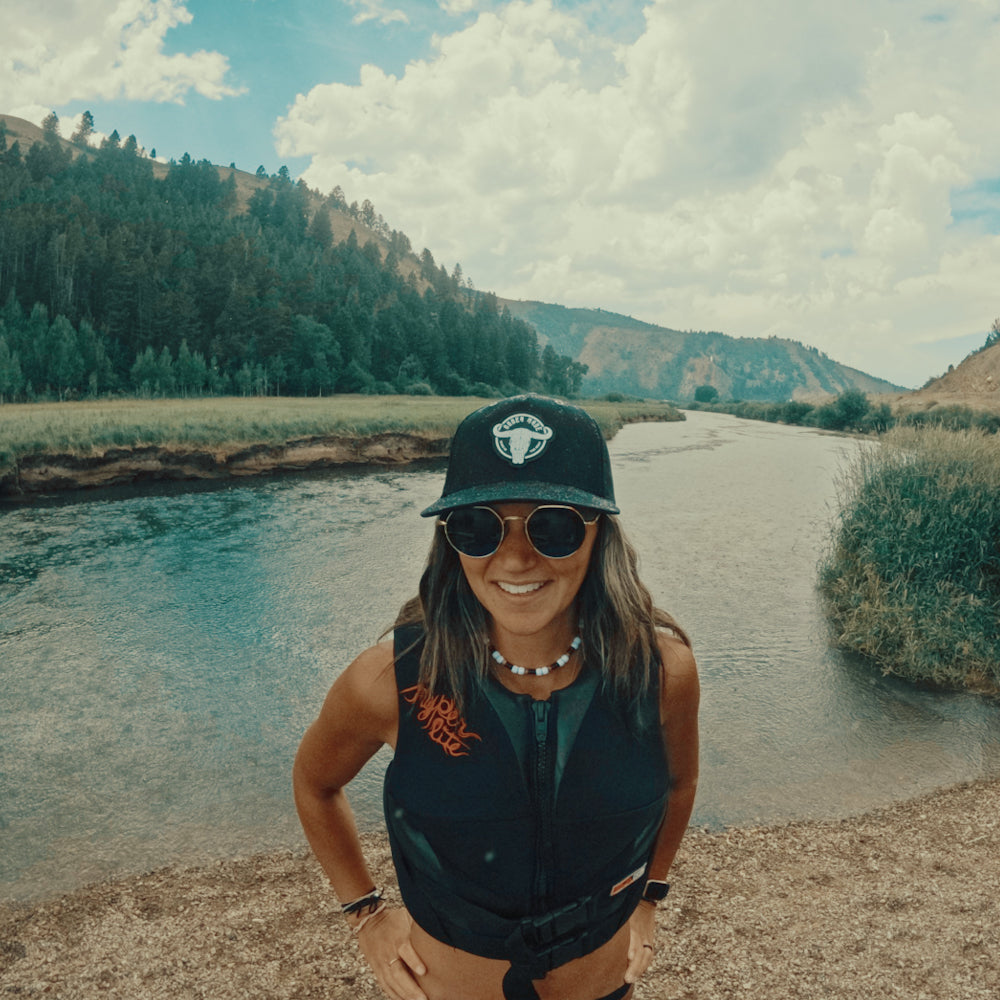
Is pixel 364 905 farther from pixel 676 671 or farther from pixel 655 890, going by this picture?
pixel 676 671

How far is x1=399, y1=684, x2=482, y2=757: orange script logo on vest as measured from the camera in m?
1.79

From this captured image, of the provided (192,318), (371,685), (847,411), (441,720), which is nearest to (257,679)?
(371,685)

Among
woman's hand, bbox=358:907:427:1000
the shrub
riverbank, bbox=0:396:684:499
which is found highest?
the shrub

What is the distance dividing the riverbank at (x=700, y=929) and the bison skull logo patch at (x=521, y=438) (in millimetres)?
3409

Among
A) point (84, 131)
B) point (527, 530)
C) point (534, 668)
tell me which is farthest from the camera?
point (84, 131)

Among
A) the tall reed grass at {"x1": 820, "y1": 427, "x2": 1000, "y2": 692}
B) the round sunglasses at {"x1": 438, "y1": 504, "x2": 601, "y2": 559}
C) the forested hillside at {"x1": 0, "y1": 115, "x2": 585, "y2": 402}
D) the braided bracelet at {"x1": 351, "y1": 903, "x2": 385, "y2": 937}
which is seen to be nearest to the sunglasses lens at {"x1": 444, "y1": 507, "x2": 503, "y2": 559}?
the round sunglasses at {"x1": 438, "y1": 504, "x2": 601, "y2": 559}

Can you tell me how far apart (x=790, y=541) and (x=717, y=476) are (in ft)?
39.1

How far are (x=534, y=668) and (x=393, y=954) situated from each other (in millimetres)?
917

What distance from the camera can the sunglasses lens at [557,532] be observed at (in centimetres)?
181

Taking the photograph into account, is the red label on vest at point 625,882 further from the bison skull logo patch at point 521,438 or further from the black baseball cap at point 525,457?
the bison skull logo patch at point 521,438

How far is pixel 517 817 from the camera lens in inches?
68.9

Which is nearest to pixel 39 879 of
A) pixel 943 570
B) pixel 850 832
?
pixel 850 832

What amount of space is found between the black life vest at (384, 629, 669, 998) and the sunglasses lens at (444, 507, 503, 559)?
35 cm

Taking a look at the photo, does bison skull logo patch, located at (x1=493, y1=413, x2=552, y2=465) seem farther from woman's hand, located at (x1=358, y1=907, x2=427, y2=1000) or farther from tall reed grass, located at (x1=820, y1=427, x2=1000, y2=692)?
tall reed grass, located at (x1=820, y1=427, x2=1000, y2=692)
